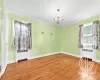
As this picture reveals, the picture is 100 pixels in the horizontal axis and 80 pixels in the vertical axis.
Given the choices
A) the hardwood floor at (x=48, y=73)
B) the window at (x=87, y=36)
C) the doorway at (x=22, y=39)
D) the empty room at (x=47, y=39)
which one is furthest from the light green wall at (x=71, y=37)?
the doorway at (x=22, y=39)

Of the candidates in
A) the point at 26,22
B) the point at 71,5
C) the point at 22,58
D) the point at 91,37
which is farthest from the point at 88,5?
the point at 22,58

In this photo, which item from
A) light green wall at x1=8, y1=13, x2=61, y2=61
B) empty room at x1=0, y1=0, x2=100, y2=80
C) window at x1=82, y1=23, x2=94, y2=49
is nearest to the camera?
empty room at x1=0, y1=0, x2=100, y2=80

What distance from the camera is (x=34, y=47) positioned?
13.7 feet

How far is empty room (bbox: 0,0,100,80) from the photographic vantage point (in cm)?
239

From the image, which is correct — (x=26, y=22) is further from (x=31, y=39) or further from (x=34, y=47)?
(x=34, y=47)

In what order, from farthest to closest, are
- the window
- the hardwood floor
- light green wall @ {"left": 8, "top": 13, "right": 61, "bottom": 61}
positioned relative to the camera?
the window
light green wall @ {"left": 8, "top": 13, "right": 61, "bottom": 61}
the hardwood floor

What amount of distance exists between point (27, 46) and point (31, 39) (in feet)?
1.47

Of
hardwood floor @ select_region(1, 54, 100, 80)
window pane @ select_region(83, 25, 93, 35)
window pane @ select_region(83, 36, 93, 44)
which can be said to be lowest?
hardwood floor @ select_region(1, 54, 100, 80)

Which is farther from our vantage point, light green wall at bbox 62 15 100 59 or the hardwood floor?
light green wall at bbox 62 15 100 59

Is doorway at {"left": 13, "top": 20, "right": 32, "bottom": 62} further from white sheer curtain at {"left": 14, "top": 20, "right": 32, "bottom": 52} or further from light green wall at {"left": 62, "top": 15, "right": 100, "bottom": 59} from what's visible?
light green wall at {"left": 62, "top": 15, "right": 100, "bottom": 59}

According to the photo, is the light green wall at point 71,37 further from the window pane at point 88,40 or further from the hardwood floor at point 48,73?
the hardwood floor at point 48,73

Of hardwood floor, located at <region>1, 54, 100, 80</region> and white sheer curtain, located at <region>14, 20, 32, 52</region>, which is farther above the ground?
white sheer curtain, located at <region>14, 20, 32, 52</region>

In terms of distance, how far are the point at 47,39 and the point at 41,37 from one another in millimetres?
543

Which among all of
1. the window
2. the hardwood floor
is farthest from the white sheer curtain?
the window
